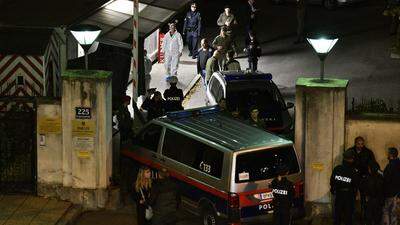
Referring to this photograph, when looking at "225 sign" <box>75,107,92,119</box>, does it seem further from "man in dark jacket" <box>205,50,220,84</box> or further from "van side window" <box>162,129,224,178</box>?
"man in dark jacket" <box>205,50,220,84</box>

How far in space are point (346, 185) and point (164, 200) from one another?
11.4 feet

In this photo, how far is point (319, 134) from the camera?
17297 mm

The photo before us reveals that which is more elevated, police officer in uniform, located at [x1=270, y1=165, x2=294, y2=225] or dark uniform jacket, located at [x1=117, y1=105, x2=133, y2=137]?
dark uniform jacket, located at [x1=117, y1=105, x2=133, y2=137]

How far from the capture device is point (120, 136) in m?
19.8

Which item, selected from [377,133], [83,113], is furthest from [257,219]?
[83,113]

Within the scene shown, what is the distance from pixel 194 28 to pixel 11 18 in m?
7.84

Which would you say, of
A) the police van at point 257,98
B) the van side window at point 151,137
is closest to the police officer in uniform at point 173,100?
the police van at point 257,98

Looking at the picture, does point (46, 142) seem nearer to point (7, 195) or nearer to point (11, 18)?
point (7, 195)

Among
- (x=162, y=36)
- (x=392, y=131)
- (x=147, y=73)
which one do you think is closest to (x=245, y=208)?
(x=392, y=131)

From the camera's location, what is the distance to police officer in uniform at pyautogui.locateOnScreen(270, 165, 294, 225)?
15.6 metres

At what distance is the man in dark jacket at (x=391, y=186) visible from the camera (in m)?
16.0

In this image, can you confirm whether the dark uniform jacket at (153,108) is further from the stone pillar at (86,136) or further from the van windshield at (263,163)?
the van windshield at (263,163)

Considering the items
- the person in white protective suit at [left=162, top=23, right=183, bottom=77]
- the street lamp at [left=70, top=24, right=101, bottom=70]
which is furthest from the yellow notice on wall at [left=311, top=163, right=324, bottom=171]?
the person in white protective suit at [left=162, top=23, right=183, bottom=77]

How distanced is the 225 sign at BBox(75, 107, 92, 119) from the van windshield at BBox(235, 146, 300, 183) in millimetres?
3486
